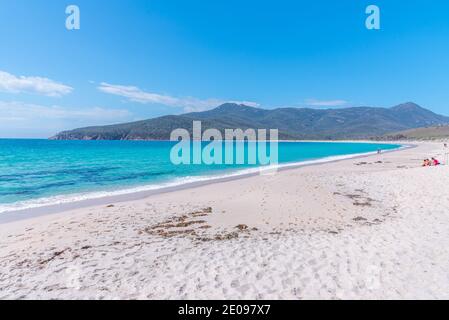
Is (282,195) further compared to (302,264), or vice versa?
(282,195)

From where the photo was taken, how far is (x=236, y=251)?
7207 mm

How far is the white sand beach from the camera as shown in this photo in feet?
17.1

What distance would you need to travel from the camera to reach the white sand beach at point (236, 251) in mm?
5203

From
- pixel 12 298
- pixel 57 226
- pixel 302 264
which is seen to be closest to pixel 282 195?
pixel 302 264

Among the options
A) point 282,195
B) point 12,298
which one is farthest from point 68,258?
point 282,195

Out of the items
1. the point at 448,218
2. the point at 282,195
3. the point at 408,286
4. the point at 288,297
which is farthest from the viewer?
the point at 282,195

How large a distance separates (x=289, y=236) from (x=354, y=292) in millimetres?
3505

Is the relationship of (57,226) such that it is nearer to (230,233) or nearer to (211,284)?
(230,233)
